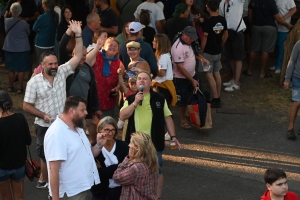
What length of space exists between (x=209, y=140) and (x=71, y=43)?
2.74 m

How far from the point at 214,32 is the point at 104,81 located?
2.96 m

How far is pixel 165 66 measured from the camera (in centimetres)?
878

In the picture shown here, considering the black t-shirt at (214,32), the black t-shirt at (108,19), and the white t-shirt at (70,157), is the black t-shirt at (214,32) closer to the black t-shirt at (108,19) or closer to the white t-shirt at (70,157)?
the black t-shirt at (108,19)

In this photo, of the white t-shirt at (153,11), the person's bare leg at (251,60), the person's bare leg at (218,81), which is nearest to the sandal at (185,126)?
the person's bare leg at (218,81)

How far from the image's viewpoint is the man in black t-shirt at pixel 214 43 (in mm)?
10305

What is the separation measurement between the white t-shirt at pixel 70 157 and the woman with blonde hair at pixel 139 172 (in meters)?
0.28

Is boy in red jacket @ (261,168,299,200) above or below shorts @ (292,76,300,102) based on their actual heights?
below

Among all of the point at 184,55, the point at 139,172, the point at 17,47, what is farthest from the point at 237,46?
the point at 139,172

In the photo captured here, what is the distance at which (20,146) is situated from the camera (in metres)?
6.57

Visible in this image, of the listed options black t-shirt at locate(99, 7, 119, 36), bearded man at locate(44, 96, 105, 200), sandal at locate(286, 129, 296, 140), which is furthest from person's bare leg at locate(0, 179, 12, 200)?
black t-shirt at locate(99, 7, 119, 36)

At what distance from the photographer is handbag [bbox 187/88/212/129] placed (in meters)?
9.17

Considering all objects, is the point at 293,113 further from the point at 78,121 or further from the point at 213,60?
the point at 78,121

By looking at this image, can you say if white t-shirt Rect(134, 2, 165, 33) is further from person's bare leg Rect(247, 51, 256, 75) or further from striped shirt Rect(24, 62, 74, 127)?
striped shirt Rect(24, 62, 74, 127)

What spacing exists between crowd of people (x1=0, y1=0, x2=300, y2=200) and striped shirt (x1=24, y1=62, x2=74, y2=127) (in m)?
0.01
